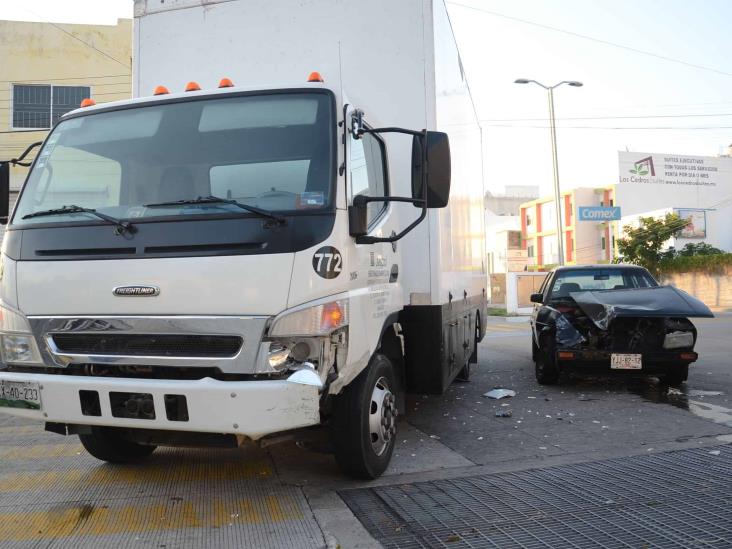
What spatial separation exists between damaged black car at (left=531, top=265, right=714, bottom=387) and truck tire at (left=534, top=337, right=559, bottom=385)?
0.5 inches

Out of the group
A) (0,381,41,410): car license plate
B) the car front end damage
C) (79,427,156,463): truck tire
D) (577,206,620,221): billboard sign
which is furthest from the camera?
(577,206,620,221): billboard sign

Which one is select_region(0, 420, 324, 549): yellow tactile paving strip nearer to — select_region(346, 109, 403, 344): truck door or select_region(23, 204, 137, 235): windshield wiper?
select_region(346, 109, 403, 344): truck door

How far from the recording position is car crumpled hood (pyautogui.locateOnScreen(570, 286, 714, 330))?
6.98 metres

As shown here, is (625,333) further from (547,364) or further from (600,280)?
(600,280)

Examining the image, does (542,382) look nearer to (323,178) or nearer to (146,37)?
(323,178)

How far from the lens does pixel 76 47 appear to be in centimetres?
1877

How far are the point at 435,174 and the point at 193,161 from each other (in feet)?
4.96

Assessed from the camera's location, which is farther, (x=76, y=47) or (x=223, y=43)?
(x=76, y=47)

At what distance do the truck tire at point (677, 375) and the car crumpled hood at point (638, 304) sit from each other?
0.73m

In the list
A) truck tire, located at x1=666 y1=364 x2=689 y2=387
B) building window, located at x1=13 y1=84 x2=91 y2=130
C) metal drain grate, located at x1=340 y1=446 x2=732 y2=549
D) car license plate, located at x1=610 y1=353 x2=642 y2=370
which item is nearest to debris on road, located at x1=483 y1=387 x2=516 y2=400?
car license plate, located at x1=610 y1=353 x2=642 y2=370

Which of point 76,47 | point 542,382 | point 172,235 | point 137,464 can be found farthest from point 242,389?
point 76,47

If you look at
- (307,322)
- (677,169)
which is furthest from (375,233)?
(677,169)

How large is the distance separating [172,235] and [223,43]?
2.44 metres

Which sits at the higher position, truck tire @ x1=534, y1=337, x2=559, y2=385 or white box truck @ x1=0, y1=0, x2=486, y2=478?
white box truck @ x1=0, y1=0, x2=486, y2=478
